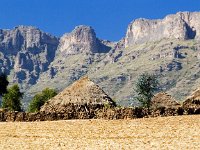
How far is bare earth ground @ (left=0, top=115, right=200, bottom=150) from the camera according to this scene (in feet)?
111

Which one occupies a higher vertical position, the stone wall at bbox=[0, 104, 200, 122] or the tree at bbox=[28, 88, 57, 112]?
the tree at bbox=[28, 88, 57, 112]

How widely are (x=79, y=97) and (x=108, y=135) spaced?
92.3 feet

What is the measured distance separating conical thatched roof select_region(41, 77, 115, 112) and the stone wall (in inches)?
103

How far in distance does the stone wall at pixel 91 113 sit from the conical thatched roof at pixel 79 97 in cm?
261

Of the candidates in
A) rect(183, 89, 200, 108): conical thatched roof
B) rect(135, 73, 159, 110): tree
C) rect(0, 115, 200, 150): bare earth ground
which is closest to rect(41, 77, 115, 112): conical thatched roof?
rect(183, 89, 200, 108): conical thatched roof

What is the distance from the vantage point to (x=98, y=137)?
1559 inches

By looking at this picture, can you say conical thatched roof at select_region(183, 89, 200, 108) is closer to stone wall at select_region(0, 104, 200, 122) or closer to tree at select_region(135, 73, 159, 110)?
stone wall at select_region(0, 104, 200, 122)

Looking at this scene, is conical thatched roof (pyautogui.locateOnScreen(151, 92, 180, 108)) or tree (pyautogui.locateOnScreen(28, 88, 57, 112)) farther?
tree (pyautogui.locateOnScreen(28, 88, 57, 112))

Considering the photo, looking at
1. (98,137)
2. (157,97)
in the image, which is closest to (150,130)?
(98,137)

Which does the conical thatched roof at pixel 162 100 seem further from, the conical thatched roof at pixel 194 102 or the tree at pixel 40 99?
the tree at pixel 40 99

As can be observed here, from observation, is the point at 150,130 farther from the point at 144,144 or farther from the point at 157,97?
the point at 157,97

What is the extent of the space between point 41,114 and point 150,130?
71.3 feet

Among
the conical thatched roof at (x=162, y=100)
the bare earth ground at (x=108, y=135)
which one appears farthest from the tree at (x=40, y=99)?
the bare earth ground at (x=108, y=135)

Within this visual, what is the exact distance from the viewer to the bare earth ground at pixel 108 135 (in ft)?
111
